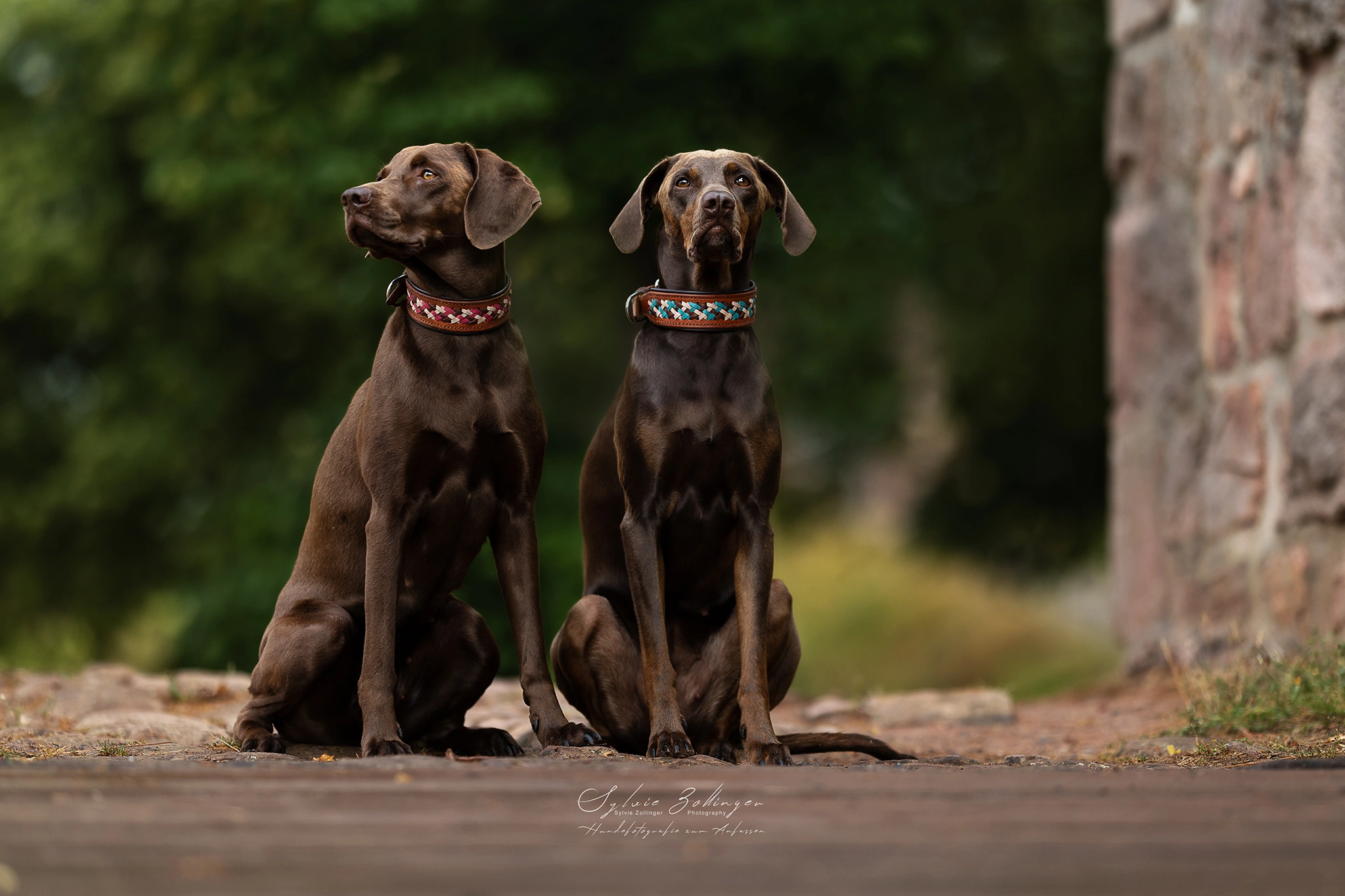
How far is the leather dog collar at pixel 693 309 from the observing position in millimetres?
4473

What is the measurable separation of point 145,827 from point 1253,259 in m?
5.98

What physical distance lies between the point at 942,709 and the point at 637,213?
310 cm

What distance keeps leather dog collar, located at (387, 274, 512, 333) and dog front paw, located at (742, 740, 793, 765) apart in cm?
144

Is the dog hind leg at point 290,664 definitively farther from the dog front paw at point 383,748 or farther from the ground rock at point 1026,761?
the ground rock at point 1026,761

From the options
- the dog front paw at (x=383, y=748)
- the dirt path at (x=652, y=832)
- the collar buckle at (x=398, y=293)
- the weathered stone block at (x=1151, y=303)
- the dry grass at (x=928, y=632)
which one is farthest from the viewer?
the dry grass at (x=928, y=632)

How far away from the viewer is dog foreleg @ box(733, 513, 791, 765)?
437 cm

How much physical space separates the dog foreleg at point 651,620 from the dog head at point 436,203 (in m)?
0.97

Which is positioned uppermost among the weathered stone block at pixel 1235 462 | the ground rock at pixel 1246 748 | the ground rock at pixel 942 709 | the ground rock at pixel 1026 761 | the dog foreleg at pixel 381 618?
the weathered stone block at pixel 1235 462

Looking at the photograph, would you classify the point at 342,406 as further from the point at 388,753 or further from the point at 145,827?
the point at 145,827

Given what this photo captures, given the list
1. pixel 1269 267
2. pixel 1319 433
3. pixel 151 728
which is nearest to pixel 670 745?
pixel 151 728

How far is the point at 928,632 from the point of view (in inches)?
476

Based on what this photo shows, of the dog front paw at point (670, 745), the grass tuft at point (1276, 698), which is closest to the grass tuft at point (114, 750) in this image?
the dog front paw at point (670, 745)

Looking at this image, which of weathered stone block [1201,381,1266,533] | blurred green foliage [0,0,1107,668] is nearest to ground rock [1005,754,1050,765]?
weathered stone block [1201,381,1266,533]

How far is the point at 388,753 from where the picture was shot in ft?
13.6
